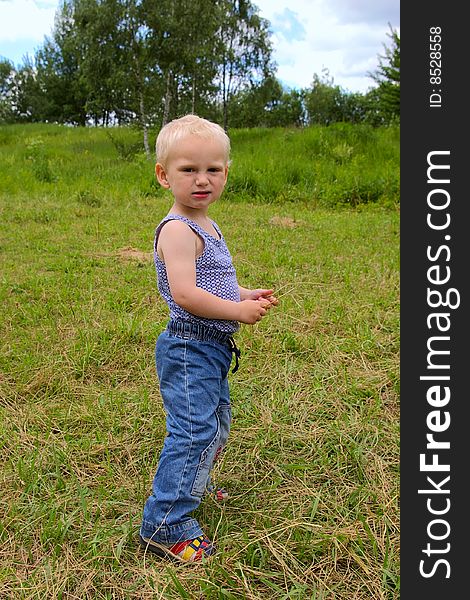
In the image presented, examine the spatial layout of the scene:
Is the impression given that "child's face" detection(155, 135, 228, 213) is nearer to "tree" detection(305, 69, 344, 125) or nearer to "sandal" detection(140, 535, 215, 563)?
"sandal" detection(140, 535, 215, 563)

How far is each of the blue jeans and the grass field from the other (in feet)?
0.41

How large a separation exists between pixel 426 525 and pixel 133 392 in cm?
170

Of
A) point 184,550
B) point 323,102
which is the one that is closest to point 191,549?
point 184,550

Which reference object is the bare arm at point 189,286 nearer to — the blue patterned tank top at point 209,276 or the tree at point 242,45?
the blue patterned tank top at point 209,276

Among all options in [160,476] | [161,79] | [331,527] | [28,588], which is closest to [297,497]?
[331,527]

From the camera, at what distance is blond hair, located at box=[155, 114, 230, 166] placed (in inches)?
68.2

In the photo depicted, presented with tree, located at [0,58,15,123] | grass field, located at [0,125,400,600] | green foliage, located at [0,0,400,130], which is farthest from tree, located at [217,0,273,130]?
tree, located at [0,58,15,123]

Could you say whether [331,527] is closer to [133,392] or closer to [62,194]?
[133,392]

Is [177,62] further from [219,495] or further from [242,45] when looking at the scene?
[219,495]

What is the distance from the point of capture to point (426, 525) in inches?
60.2

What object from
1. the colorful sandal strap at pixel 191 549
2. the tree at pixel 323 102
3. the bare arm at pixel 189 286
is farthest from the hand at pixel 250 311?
the tree at pixel 323 102

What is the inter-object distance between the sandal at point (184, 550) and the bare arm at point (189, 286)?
2.32ft

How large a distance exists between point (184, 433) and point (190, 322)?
1.09 feet

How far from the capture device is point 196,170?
68.9 inches
